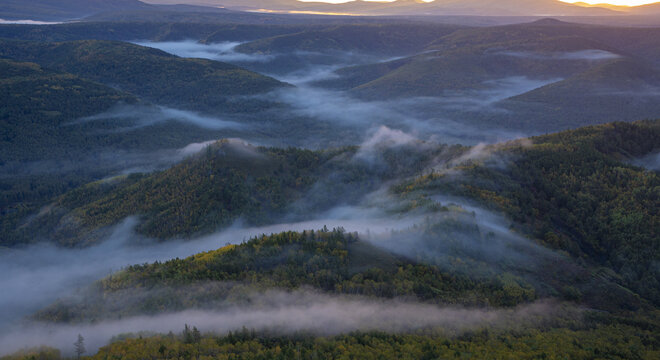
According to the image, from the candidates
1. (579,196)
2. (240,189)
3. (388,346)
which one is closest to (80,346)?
(388,346)

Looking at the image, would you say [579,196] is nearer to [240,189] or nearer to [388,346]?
[388,346]

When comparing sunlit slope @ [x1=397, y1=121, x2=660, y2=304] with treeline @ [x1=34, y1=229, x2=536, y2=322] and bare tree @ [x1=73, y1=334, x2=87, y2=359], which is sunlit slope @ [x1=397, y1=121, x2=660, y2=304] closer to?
treeline @ [x1=34, y1=229, x2=536, y2=322]

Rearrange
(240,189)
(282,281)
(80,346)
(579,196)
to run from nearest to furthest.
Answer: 1. (80,346)
2. (282,281)
3. (579,196)
4. (240,189)

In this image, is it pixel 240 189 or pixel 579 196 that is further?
pixel 240 189

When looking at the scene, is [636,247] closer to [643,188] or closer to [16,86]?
[643,188]

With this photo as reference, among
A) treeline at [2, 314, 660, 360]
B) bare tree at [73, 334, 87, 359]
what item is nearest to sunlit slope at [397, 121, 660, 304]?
treeline at [2, 314, 660, 360]

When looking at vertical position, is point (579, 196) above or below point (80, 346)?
above

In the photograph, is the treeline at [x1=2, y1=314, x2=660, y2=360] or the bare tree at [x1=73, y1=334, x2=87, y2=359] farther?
the bare tree at [x1=73, y1=334, x2=87, y2=359]

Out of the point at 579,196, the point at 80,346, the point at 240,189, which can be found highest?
the point at 579,196
